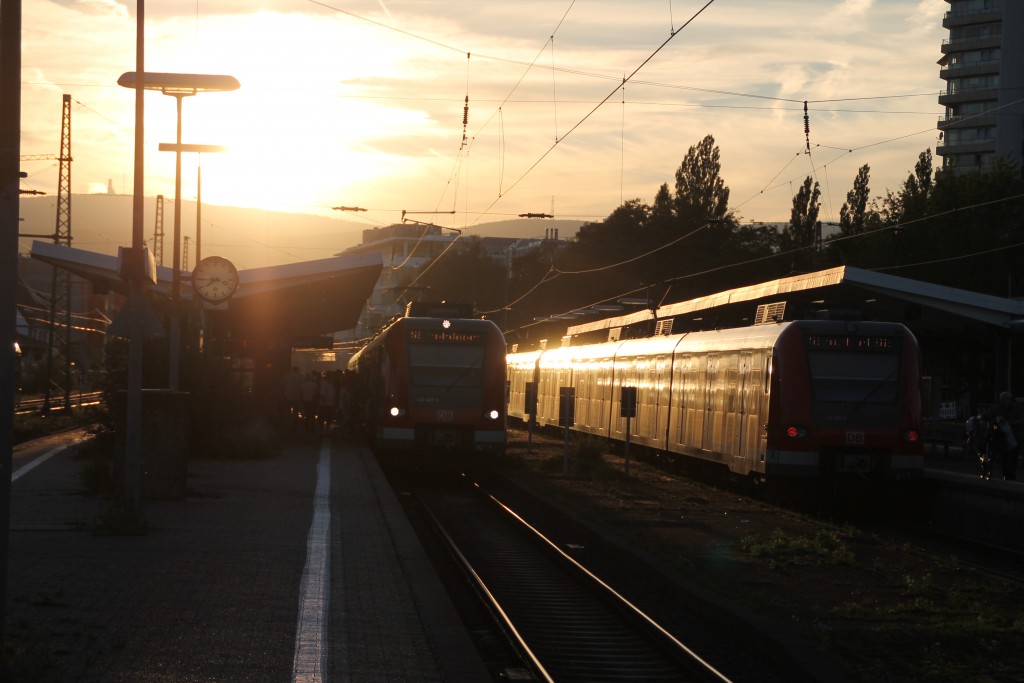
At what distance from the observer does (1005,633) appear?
9141 mm

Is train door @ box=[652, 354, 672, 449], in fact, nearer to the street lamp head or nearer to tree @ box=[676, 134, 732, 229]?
the street lamp head

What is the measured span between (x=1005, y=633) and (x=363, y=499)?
10.8 metres

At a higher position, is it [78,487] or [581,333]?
[581,333]

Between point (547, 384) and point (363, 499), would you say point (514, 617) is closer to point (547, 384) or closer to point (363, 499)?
point (363, 499)

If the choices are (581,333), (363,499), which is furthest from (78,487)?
(581,333)

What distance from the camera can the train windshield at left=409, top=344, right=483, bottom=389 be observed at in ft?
83.8

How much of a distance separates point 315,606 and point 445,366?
16275 millimetres

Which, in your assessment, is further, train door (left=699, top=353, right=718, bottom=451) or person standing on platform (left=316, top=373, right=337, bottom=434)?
person standing on platform (left=316, top=373, right=337, bottom=434)

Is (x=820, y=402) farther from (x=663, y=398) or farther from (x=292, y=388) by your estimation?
(x=292, y=388)

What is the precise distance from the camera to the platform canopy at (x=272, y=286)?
3112 centimetres

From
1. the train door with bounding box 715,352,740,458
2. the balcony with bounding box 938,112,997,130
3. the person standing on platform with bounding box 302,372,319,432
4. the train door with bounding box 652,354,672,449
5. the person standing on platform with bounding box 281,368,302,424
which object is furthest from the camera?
the balcony with bounding box 938,112,997,130

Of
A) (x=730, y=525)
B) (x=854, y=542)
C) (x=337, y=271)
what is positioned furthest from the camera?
(x=337, y=271)

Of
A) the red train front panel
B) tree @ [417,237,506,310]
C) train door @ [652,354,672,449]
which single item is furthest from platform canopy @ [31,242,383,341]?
tree @ [417,237,506,310]

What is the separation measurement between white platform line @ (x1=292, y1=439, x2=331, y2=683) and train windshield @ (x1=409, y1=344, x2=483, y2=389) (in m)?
9.14
